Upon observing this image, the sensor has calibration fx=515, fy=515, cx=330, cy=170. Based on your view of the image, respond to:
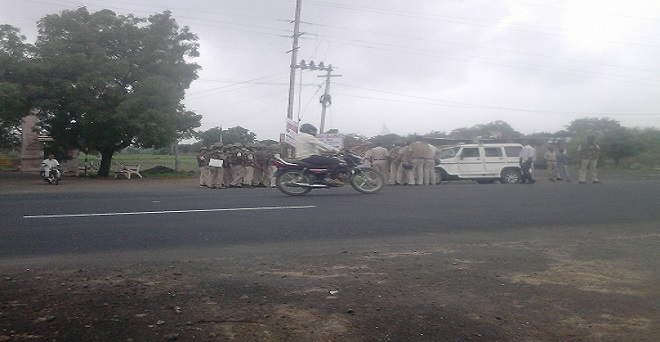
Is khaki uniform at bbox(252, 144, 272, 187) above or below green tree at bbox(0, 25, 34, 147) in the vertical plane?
below

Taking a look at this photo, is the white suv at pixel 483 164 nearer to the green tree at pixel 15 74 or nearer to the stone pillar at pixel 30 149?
the green tree at pixel 15 74

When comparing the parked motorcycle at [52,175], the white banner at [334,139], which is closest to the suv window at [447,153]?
the white banner at [334,139]

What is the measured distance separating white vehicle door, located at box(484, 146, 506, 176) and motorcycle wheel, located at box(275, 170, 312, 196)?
33.1ft

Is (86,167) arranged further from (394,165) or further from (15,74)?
(394,165)

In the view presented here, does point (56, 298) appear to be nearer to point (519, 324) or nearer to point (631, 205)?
point (519, 324)

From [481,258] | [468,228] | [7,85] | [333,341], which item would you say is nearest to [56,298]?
[333,341]

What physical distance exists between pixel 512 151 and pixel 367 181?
30.6ft

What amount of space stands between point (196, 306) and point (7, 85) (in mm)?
23184

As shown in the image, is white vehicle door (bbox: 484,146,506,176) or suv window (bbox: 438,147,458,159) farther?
suv window (bbox: 438,147,458,159)

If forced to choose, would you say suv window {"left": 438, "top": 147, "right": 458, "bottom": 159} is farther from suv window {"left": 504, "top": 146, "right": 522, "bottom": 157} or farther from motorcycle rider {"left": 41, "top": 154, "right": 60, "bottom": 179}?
motorcycle rider {"left": 41, "top": 154, "right": 60, "bottom": 179}

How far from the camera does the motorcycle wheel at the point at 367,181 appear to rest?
13.2m

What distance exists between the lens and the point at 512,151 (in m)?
20.3

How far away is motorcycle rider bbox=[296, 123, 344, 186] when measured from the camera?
12.7 meters

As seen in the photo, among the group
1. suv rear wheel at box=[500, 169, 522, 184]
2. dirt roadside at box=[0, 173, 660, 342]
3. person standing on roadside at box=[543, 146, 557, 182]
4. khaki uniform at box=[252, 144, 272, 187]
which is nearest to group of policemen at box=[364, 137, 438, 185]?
suv rear wheel at box=[500, 169, 522, 184]
